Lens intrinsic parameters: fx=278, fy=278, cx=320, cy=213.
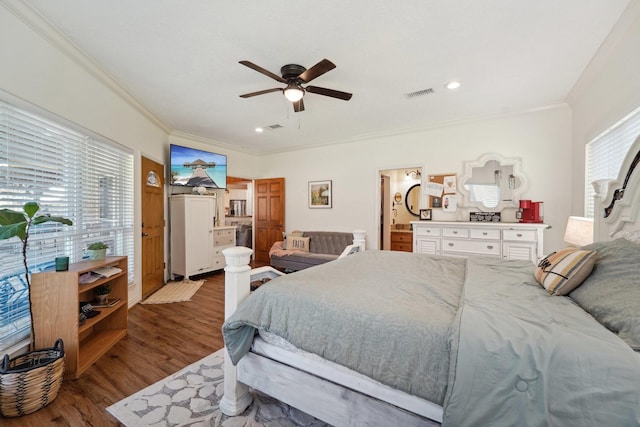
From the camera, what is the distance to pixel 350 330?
1264mm

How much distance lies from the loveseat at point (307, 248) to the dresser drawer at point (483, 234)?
6.56 ft

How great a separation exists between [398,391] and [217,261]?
186 inches

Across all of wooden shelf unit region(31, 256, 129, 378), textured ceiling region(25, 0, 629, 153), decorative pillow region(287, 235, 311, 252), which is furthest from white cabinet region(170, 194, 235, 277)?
wooden shelf unit region(31, 256, 129, 378)

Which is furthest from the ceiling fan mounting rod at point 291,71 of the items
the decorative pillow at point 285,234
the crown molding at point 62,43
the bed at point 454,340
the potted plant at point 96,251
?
the decorative pillow at point 285,234

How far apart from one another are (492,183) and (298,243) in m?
3.40

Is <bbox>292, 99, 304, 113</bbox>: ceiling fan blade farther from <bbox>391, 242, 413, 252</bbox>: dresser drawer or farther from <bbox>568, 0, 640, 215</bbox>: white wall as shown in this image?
<bbox>391, 242, 413, 252</bbox>: dresser drawer

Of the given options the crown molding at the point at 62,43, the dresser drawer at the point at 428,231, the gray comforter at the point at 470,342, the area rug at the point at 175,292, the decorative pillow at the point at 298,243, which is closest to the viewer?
the gray comforter at the point at 470,342

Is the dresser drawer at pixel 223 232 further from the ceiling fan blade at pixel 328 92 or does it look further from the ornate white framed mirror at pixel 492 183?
the ornate white framed mirror at pixel 492 183

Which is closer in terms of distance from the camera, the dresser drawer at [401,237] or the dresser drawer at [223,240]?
the dresser drawer at [223,240]

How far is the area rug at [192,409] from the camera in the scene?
1610 mm

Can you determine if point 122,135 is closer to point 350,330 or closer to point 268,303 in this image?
point 268,303

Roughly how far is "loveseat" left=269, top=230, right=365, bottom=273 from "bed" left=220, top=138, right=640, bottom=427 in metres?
3.05

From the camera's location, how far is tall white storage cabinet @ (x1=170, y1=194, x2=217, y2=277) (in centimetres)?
463

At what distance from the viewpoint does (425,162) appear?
4488mm
